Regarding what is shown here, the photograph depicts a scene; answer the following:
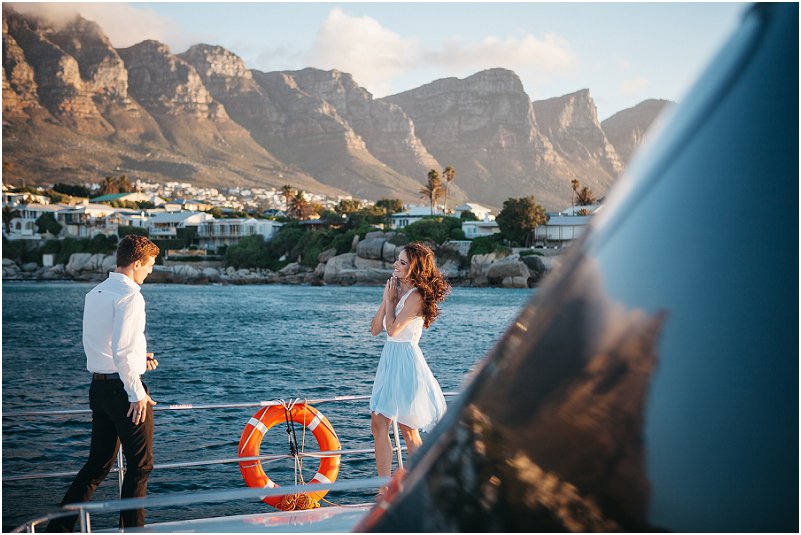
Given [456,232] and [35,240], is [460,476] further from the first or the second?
[35,240]

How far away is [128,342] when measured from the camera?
3477mm

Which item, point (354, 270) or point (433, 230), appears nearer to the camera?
point (354, 270)

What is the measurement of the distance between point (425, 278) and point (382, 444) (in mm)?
1021

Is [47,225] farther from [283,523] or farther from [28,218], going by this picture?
[283,523]

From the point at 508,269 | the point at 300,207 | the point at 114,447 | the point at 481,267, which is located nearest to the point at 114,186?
the point at 300,207

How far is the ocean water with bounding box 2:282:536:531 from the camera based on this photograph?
44.5 feet

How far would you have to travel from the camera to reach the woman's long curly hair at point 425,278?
434 centimetres

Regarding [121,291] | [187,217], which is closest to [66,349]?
[121,291]

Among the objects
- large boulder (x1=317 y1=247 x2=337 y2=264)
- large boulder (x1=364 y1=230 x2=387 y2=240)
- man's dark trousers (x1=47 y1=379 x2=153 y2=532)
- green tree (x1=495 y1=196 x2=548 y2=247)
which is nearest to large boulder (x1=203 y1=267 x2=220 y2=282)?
large boulder (x1=317 y1=247 x2=337 y2=264)

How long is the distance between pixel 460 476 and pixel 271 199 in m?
159

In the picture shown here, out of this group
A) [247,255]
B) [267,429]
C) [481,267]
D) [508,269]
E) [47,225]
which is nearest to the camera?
[267,429]

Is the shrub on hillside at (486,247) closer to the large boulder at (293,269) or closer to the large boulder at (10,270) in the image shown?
the large boulder at (293,269)

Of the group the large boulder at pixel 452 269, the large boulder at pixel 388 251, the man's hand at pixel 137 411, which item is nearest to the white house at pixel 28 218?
the large boulder at pixel 388 251

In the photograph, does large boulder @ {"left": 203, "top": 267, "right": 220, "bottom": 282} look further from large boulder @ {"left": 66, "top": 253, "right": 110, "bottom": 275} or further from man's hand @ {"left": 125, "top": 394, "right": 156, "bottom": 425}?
man's hand @ {"left": 125, "top": 394, "right": 156, "bottom": 425}
